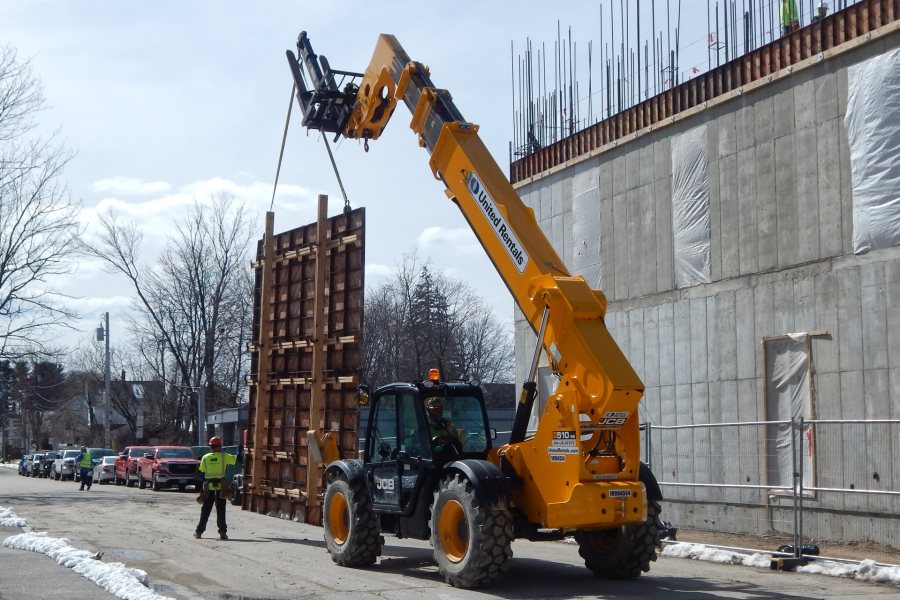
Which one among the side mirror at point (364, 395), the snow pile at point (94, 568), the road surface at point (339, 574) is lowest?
the road surface at point (339, 574)

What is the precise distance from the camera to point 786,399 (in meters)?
18.3

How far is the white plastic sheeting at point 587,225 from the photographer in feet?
78.9

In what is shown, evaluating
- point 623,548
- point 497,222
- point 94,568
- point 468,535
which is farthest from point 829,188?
point 94,568

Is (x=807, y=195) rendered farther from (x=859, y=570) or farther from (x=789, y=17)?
(x=859, y=570)

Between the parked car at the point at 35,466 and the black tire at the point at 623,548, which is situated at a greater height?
the black tire at the point at 623,548

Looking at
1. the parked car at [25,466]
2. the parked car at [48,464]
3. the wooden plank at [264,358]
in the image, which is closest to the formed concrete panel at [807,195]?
the wooden plank at [264,358]

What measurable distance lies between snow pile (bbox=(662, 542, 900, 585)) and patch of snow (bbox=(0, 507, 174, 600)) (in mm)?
7740

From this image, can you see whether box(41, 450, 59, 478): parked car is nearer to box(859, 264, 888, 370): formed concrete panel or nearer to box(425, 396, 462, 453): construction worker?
box(425, 396, 462, 453): construction worker

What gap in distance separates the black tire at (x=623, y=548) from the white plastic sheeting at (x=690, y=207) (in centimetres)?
1002

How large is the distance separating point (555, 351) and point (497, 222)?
75.2 inches

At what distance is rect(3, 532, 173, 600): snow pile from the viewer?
33.2 feet

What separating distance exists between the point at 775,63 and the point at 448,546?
1214 centimetres

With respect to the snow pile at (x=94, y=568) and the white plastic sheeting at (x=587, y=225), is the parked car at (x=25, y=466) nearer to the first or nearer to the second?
the white plastic sheeting at (x=587, y=225)

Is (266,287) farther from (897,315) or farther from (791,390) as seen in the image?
(897,315)
